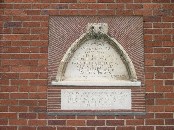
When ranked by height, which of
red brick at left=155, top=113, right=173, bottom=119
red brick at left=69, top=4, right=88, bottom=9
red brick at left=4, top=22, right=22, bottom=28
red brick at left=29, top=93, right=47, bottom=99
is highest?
red brick at left=69, top=4, right=88, bottom=9

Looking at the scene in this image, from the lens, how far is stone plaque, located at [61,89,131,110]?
3566 mm

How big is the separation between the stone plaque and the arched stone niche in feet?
0.36

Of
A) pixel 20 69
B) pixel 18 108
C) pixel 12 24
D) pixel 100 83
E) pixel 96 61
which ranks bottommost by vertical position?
pixel 18 108

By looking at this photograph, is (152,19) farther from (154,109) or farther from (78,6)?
(154,109)

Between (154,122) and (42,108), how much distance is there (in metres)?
1.19

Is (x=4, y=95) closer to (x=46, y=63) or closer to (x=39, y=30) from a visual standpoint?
(x=46, y=63)

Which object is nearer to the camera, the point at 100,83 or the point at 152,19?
the point at 100,83

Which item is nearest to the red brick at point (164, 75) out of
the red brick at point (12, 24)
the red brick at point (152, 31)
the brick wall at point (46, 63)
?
the brick wall at point (46, 63)

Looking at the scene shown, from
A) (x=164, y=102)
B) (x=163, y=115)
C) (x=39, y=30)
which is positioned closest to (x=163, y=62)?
(x=164, y=102)

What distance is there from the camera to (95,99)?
3.58 meters

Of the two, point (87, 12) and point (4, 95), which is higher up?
point (87, 12)

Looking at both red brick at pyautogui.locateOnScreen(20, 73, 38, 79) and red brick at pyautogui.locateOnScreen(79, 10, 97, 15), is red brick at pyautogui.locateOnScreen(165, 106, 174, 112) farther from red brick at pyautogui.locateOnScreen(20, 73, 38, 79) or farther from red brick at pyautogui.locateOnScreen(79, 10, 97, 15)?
red brick at pyautogui.locateOnScreen(20, 73, 38, 79)

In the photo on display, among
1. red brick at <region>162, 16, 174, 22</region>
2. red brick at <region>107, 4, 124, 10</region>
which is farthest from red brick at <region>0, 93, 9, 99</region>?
red brick at <region>162, 16, 174, 22</region>

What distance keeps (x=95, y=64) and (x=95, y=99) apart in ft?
1.26
